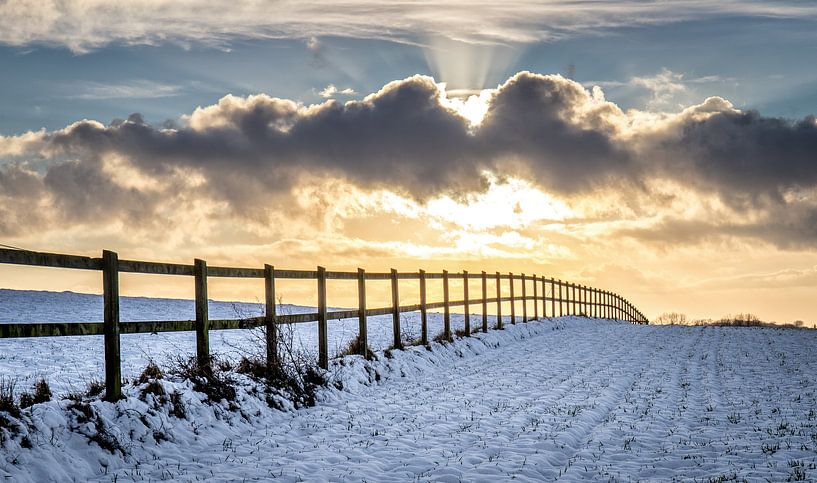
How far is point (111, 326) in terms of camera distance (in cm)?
832

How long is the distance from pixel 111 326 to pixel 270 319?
10.7ft

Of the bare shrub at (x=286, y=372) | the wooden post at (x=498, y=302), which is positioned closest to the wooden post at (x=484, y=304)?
the wooden post at (x=498, y=302)

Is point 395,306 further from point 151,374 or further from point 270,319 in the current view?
point 151,374

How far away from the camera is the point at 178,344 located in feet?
63.8

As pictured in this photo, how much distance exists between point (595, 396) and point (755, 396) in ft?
9.42

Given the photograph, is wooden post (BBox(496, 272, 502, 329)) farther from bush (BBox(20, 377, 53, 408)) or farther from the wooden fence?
bush (BBox(20, 377, 53, 408))

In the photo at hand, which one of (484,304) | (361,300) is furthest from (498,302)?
(361,300)

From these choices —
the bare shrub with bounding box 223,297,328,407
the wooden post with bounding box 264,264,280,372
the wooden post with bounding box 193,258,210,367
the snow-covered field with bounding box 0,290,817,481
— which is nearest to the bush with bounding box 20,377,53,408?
the snow-covered field with bounding box 0,290,817,481

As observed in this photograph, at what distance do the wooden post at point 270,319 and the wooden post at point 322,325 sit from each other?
54.5 inches

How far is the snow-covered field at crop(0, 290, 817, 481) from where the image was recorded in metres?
6.95

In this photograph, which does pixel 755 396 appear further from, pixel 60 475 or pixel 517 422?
pixel 60 475

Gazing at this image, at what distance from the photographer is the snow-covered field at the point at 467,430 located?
695 centimetres

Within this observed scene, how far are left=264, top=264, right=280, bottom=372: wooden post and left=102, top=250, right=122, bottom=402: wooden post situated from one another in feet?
9.88

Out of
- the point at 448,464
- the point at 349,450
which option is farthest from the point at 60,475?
the point at 448,464
